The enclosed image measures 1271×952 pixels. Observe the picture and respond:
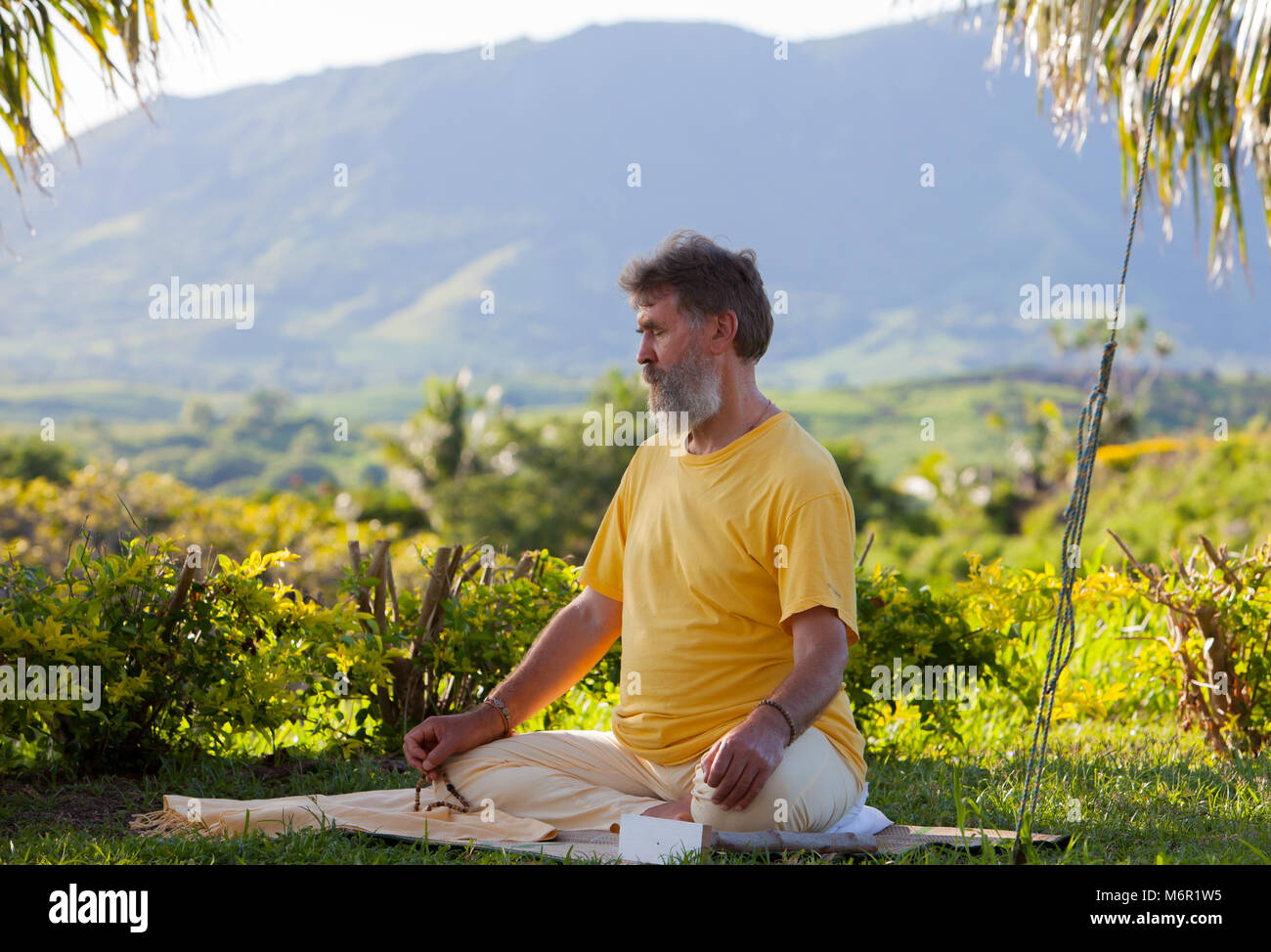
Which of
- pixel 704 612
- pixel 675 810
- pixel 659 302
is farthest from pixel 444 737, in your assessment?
pixel 659 302

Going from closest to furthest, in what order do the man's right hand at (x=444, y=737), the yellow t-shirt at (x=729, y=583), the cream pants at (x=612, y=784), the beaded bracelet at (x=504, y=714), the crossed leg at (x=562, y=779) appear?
the cream pants at (x=612, y=784)
the yellow t-shirt at (x=729, y=583)
the crossed leg at (x=562, y=779)
the man's right hand at (x=444, y=737)
the beaded bracelet at (x=504, y=714)

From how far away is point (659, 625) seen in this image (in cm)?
357

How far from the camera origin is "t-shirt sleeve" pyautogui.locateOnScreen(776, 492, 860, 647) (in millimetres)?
3229

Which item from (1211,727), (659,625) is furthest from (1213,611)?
(659,625)

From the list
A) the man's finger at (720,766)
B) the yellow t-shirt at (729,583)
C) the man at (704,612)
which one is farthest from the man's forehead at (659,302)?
the man's finger at (720,766)

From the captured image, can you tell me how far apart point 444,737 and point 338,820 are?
381 mm

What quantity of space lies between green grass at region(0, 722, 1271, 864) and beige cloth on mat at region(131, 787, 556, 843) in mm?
61

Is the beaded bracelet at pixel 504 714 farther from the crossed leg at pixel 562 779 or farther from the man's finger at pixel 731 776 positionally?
the man's finger at pixel 731 776

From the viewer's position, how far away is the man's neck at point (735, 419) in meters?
3.65

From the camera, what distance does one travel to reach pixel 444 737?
12.0 feet

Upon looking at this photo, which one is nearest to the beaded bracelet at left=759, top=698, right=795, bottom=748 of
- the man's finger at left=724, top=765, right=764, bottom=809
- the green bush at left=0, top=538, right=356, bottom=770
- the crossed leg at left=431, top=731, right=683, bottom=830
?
the man's finger at left=724, top=765, right=764, bottom=809

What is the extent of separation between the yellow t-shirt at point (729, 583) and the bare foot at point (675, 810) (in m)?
0.17
